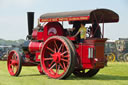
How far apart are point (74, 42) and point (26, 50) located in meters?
2.71

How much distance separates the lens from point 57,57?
1019 cm

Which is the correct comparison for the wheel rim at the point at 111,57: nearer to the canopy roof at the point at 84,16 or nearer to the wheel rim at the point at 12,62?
the canopy roof at the point at 84,16

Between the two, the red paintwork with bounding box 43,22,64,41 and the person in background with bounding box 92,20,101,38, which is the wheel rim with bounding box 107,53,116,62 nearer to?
the person in background with bounding box 92,20,101,38

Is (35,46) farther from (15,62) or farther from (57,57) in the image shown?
(57,57)

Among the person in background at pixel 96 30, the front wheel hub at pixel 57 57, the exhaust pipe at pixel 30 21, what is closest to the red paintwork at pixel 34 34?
the exhaust pipe at pixel 30 21

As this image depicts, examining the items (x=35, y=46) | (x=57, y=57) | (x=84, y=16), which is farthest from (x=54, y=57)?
(x=84, y=16)

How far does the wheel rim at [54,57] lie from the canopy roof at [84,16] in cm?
80

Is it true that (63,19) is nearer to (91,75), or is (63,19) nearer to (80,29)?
(80,29)

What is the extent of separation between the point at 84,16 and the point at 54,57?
184cm

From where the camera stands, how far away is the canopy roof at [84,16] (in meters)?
9.63

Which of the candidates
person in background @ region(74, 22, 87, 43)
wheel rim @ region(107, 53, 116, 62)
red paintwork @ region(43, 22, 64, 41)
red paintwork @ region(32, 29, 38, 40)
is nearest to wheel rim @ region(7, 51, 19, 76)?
red paintwork @ region(32, 29, 38, 40)

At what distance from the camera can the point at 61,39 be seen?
32.6 ft

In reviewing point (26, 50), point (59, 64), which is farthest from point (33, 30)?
point (59, 64)

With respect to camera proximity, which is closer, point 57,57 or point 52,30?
point 57,57
